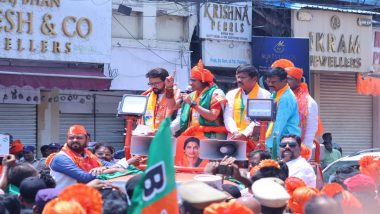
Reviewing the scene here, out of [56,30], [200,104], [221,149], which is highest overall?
[56,30]

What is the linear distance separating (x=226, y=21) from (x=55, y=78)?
454 cm

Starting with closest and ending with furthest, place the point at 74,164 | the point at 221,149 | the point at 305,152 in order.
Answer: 1. the point at 221,149
2. the point at 74,164
3. the point at 305,152

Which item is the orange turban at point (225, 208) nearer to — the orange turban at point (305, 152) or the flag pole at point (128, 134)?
the flag pole at point (128, 134)

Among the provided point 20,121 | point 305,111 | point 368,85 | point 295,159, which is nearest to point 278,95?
point 305,111

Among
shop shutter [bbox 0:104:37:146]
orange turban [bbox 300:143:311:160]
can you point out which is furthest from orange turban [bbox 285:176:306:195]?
shop shutter [bbox 0:104:37:146]

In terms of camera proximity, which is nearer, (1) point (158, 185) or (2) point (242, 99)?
(1) point (158, 185)

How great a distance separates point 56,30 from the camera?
16344 millimetres

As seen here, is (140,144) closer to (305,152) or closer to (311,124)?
(305,152)

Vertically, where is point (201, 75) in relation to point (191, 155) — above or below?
above

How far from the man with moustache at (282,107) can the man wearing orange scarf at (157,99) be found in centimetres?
99

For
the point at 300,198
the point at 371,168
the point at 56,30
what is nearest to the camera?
the point at 300,198


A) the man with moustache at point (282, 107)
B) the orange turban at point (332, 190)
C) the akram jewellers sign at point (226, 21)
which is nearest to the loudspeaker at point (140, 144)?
the man with moustache at point (282, 107)

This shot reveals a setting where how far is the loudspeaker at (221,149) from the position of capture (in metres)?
7.44

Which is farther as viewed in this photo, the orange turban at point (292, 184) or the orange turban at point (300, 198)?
the orange turban at point (292, 184)
